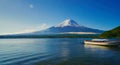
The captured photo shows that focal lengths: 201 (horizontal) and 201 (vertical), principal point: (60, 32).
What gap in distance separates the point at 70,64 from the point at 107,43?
4685 centimetres

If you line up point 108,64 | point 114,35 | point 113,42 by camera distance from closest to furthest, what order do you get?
point 108,64 < point 113,42 < point 114,35

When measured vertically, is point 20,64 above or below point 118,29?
below

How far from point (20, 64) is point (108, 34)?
136 metres

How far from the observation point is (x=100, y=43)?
7800 centimetres

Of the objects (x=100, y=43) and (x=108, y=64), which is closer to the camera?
(x=108, y=64)

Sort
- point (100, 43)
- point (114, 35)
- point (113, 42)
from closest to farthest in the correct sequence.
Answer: point (113, 42) < point (100, 43) < point (114, 35)

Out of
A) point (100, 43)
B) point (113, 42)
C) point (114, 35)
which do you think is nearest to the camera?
point (113, 42)

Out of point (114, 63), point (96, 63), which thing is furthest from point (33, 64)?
point (114, 63)

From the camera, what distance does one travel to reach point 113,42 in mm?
72500

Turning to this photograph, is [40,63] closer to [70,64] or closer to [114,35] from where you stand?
[70,64]

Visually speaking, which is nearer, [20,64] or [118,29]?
[20,64]

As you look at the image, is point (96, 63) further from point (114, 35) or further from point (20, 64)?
point (114, 35)

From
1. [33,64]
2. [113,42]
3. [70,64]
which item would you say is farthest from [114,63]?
[113,42]

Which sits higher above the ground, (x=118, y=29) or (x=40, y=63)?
(x=118, y=29)
